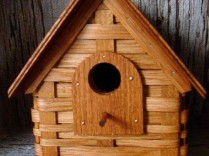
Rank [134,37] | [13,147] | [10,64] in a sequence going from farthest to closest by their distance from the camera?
[10,64]
[13,147]
[134,37]

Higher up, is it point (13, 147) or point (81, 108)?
point (81, 108)

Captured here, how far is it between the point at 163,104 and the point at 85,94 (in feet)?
0.62

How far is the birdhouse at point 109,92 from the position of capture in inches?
30.5

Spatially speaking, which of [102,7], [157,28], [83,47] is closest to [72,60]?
[83,47]

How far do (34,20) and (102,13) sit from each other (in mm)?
453

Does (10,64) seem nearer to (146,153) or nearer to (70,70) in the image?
(70,70)

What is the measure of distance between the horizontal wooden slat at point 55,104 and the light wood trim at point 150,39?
0.75 ft

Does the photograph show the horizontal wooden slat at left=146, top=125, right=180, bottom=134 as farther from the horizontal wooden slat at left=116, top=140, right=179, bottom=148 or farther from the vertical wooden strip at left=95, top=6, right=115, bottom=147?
the vertical wooden strip at left=95, top=6, right=115, bottom=147

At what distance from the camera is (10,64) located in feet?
3.98

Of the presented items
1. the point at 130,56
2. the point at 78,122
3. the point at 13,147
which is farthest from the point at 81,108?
the point at 13,147

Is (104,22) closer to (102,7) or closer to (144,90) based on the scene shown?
(102,7)

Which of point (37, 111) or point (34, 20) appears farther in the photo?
point (34, 20)

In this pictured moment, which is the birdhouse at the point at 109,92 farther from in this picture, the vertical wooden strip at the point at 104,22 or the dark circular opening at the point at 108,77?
the dark circular opening at the point at 108,77

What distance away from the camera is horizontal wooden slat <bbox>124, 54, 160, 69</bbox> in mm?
789
